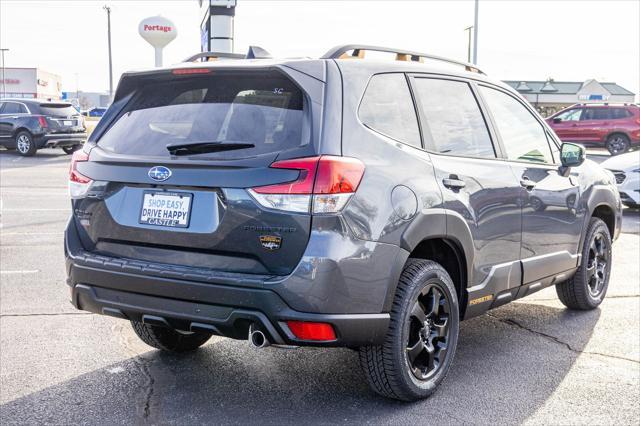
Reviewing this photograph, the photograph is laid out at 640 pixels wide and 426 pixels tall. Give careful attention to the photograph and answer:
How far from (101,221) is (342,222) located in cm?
134

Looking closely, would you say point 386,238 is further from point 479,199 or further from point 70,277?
point 70,277

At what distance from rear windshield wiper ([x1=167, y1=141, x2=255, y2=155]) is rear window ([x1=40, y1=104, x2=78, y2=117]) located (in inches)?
847

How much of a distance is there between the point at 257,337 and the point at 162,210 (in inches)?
30.7

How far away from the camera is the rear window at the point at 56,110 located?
23.9m

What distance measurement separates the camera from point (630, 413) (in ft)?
13.4

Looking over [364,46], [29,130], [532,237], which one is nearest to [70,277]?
[364,46]

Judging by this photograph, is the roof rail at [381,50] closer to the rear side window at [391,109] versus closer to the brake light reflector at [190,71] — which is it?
the rear side window at [391,109]

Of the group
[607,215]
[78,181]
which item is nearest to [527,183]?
[607,215]

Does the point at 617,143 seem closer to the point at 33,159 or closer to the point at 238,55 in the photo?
the point at 33,159

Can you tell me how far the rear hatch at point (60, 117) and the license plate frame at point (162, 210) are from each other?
2124 centimetres

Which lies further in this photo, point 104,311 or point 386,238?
point 104,311

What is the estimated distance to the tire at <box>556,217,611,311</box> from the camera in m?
6.08

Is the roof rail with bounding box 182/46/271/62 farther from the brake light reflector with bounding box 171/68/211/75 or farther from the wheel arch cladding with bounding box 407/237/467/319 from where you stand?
the wheel arch cladding with bounding box 407/237/467/319

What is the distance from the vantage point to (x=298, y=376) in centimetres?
460
